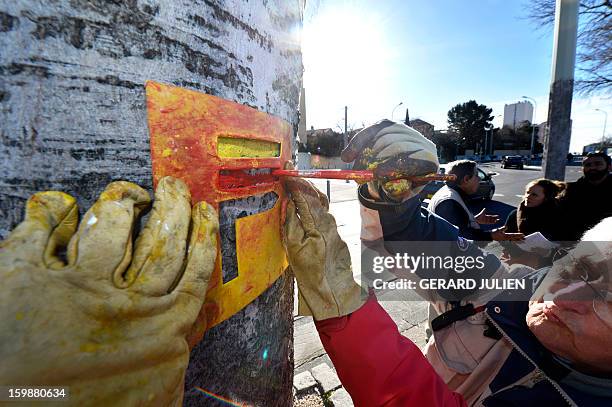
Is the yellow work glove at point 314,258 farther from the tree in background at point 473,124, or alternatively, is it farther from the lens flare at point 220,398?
the tree in background at point 473,124

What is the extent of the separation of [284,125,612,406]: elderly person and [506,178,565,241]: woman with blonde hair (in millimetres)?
2576

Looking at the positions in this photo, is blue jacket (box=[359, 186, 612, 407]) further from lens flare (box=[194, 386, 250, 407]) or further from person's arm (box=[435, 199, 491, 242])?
person's arm (box=[435, 199, 491, 242])

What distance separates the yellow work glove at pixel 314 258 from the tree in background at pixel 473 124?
53916 millimetres

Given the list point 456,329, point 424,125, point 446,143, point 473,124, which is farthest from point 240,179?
point 473,124

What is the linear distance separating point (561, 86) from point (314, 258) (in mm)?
5353

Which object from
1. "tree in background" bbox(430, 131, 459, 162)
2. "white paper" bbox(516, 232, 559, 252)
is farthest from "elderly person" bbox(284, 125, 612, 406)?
"tree in background" bbox(430, 131, 459, 162)

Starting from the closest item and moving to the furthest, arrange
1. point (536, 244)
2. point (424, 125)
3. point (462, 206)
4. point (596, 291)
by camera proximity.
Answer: point (596, 291)
point (536, 244)
point (462, 206)
point (424, 125)

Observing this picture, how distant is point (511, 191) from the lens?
13695mm

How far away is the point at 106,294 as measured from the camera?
1.52 ft

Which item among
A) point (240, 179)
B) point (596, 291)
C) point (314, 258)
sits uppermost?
point (240, 179)

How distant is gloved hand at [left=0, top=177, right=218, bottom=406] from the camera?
393mm

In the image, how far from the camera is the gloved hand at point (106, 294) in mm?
393

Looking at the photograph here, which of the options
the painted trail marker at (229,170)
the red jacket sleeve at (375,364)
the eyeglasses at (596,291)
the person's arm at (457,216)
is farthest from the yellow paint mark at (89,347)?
the person's arm at (457,216)

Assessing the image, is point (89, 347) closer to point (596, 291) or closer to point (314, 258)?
point (314, 258)
